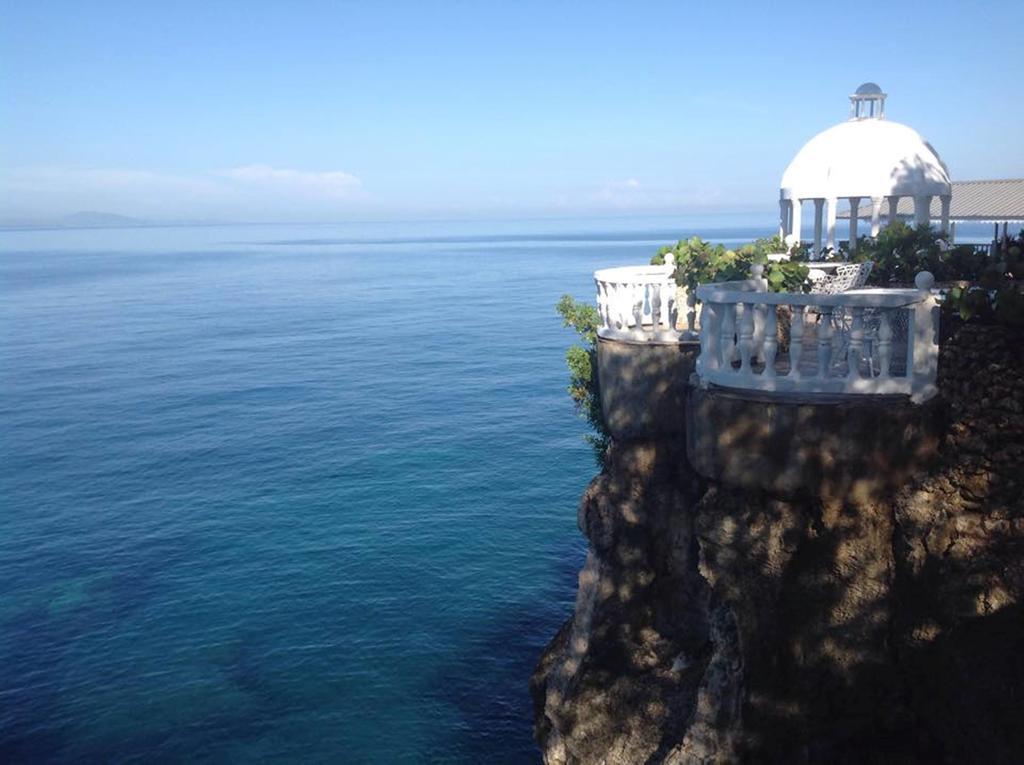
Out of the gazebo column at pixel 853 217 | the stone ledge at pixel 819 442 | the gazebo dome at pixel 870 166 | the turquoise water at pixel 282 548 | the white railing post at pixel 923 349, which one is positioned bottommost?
the turquoise water at pixel 282 548

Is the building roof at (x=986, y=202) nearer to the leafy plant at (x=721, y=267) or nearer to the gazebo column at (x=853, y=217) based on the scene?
the gazebo column at (x=853, y=217)

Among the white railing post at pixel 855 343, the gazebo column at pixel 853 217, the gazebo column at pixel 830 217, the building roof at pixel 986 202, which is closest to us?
the white railing post at pixel 855 343

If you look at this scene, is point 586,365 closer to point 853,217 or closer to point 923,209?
point 853,217

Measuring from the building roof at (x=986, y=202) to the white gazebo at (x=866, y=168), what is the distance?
4043mm

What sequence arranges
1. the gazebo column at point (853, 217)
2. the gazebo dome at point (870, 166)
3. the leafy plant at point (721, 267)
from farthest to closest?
the gazebo column at point (853, 217)
the gazebo dome at point (870, 166)
the leafy plant at point (721, 267)

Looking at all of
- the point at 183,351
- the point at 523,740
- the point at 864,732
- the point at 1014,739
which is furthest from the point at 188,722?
the point at 183,351

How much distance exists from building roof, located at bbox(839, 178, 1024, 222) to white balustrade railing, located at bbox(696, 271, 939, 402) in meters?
16.4

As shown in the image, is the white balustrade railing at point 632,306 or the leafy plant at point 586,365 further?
the leafy plant at point 586,365

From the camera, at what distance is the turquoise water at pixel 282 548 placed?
1986 centimetres

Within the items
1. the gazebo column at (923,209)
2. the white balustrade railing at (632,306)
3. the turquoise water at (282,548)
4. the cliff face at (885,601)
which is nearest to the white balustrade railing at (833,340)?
the cliff face at (885,601)

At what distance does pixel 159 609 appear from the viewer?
25.2m

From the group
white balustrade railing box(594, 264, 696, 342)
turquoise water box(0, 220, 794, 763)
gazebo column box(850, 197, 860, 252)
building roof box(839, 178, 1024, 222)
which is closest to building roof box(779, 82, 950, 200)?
gazebo column box(850, 197, 860, 252)

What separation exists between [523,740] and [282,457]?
2278cm

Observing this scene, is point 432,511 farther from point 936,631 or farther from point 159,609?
point 936,631
